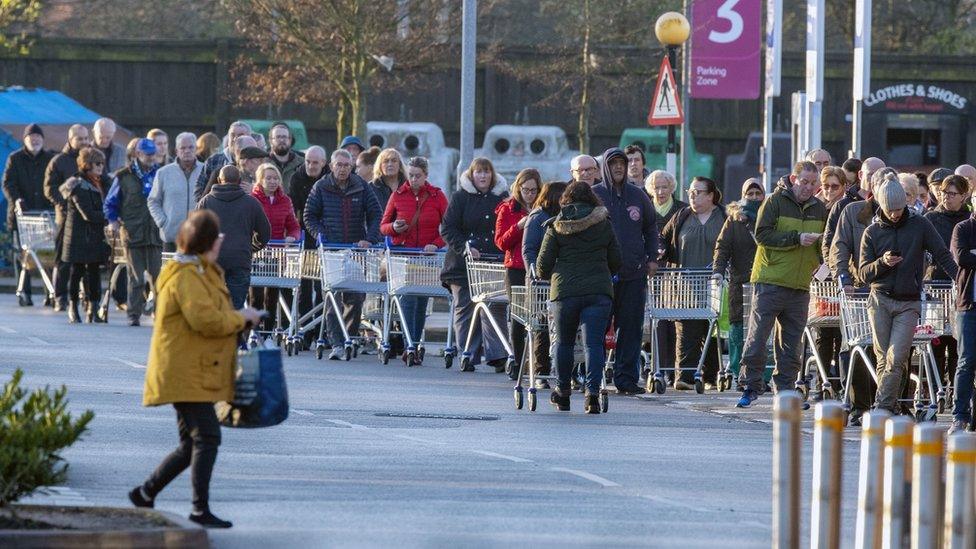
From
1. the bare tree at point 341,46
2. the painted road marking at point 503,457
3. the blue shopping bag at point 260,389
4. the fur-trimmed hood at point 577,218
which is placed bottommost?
the painted road marking at point 503,457

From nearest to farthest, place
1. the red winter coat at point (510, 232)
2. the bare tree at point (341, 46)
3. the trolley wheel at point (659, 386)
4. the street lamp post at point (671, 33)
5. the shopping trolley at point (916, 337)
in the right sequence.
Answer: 1. the shopping trolley at point (916, 337)
2. the red winter coat at point (510, 232)
3. the trolley wheel at point (659, 386)
4. the street lamp post at point (671, 33)
5. the bare tree at point (341, 46)

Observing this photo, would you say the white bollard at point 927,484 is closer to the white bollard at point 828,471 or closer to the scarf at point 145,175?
the white bollard at point 828,471

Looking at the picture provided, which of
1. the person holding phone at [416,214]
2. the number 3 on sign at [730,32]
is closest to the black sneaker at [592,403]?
the person holding phone at [416,214]

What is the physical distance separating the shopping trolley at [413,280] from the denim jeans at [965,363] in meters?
5.92

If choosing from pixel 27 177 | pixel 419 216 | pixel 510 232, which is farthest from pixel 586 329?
pixel 27 177

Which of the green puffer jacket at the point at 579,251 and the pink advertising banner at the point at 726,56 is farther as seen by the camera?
the pink advertising banner at the point at 726,56

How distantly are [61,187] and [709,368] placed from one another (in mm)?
8178

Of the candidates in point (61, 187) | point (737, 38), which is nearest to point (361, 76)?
point (737, 38)

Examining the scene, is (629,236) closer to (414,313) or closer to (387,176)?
(414,313)

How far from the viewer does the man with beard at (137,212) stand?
23.0m

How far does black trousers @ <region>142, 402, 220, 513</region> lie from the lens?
10.4 metres

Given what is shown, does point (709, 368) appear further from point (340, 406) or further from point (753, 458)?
point (753, 458)

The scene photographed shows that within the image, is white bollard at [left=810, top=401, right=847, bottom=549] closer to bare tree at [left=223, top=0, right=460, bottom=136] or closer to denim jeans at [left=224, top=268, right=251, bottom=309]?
denim jeans at [left=224, top=268, right=251, bottom=309]

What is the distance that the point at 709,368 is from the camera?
63.4 ft
